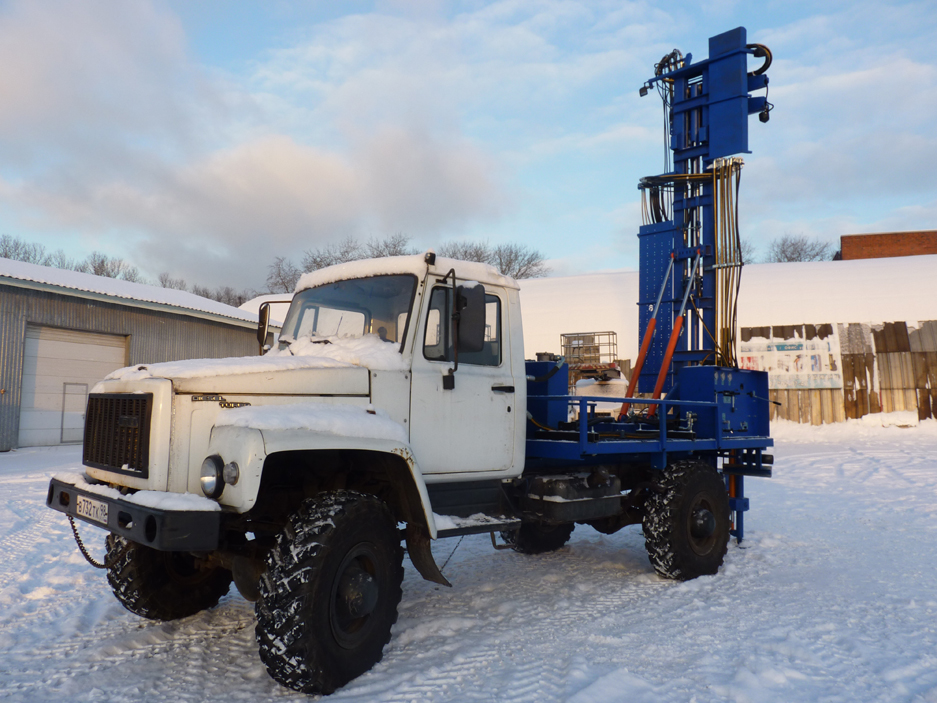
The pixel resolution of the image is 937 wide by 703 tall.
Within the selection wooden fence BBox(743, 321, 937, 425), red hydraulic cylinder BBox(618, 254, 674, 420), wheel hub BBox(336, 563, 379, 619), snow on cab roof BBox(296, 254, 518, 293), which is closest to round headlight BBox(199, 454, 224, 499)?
wheel hub BBox(336, 563, 379, 619)

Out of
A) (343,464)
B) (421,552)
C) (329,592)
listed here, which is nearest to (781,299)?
(421,552)

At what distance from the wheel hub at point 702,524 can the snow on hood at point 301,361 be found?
338 centimetres

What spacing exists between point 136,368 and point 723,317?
5981 millimetres

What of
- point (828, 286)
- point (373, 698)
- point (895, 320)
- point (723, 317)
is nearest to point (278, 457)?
point (373, 698)

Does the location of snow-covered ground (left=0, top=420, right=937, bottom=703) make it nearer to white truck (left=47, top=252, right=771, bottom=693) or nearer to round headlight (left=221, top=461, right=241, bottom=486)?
white truck (left=47, top=252, right=771, bottom=693)

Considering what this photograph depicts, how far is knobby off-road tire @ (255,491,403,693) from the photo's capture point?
3.49m

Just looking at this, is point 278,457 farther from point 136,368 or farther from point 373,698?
point 373,698

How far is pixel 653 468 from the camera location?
650 centimetres

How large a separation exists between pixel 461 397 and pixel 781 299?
20.6 m

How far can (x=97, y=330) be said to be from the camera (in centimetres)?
1587

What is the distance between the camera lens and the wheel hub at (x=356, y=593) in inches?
148

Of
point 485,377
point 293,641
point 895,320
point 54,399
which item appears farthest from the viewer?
point 895,320

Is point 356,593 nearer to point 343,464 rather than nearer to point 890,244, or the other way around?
point 343,464

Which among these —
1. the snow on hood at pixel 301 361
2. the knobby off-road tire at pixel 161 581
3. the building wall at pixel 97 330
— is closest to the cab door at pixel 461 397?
the snow on hood at pixel 301 361
